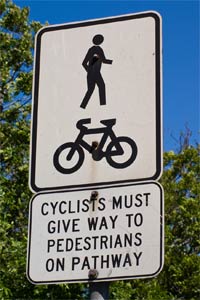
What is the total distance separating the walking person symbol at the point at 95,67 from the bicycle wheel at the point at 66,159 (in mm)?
156

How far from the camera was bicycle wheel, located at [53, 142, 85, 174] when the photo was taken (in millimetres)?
2156

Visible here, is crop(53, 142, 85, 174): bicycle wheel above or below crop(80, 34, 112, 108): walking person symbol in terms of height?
below

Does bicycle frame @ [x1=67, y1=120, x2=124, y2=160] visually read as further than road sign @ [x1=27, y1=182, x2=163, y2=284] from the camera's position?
Yes

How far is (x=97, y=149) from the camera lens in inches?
84.5

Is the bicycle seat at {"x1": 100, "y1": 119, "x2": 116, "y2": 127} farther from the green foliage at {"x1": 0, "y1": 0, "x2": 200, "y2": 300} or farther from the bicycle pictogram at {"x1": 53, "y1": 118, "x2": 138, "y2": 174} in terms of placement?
the green foliage at {"x1": 0, "y1": 0, "x2": 200, "y2": 300}

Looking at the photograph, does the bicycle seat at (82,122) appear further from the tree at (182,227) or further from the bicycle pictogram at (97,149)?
the tree at (182,227)

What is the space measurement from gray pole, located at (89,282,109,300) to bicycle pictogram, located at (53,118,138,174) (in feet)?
1.21

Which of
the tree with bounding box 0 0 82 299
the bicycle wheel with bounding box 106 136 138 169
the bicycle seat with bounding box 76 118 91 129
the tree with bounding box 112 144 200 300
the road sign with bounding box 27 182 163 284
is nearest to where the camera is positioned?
the road sign with bounding box 27 182 163 284

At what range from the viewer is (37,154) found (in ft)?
7.35

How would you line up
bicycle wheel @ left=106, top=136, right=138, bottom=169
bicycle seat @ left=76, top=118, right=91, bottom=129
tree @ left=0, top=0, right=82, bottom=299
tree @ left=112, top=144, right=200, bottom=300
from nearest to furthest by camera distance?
bicycle wheel @ left=106, top=136, right=138, bottom=169
bicycle seat @ left=76, top=118, right=91, bottom=129
tree @ left=0, top=0, right=82, bottom=299
tree @ left=112, top=144, right=200, bottom=300

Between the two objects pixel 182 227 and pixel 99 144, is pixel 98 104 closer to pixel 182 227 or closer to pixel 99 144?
pixel 99 144

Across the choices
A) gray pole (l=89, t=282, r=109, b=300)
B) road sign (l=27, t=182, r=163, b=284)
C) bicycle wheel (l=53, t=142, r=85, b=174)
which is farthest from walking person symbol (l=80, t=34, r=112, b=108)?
gray pole (l=89, t=282, r=109, b=300)

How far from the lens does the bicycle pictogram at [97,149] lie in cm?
211

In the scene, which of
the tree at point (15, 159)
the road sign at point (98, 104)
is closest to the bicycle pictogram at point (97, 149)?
the road sign at point (98, 104)
